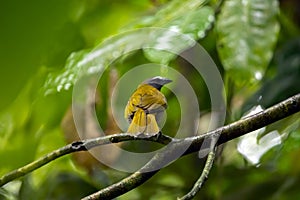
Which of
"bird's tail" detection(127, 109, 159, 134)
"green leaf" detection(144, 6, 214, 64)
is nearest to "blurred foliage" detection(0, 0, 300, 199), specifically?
"green leaf" detection(144, 6, 214, 64)

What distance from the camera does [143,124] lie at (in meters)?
0.43

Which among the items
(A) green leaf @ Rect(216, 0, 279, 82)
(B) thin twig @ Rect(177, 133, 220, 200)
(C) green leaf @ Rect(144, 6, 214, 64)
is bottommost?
(B) thin twig @ Rect(177, 133, 220, 200)

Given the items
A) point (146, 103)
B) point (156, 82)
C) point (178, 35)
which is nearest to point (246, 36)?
point (178, 35)

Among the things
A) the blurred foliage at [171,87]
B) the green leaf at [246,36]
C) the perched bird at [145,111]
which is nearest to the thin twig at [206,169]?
the perched bird at [145,111]

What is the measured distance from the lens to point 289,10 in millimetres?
1174

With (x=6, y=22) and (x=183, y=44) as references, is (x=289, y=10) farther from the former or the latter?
(x=6, y=22)

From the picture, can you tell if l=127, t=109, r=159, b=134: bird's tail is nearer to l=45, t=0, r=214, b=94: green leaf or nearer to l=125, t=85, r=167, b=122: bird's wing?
l=125, t=85, r=167, b=122: bird's wing

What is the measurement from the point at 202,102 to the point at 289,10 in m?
0.28

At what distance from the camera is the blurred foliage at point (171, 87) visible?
76cm

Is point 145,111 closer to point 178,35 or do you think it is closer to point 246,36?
point 178,35

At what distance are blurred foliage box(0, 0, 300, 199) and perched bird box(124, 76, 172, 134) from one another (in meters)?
0.09

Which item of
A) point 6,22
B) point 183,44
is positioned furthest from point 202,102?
point 6,22

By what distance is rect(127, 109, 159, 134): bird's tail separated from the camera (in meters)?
0.43

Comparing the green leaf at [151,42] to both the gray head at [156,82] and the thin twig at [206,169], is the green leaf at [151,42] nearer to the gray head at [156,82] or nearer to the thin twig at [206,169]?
the gray head at [156,82]
